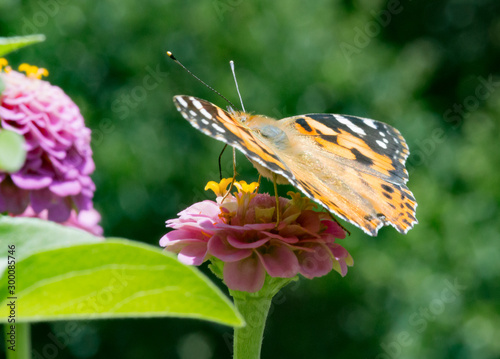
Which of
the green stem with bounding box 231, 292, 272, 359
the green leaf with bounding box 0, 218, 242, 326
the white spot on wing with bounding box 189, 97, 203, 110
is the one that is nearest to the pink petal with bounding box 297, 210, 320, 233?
the green stem with bounding box 231, 292, 272, 359

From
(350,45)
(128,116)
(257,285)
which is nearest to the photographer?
(257,285)

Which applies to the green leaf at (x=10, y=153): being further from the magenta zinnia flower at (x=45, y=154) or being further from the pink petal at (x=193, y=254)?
the magenta zinnia flower at (x=45, y=154)

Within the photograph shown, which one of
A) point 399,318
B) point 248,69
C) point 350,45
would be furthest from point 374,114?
point 399,318

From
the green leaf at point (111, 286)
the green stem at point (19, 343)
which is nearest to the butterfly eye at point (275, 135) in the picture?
the green stem at point (19, 343)

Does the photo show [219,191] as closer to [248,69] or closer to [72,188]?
[72,188]

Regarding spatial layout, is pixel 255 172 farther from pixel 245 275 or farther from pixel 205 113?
pixel 245 275

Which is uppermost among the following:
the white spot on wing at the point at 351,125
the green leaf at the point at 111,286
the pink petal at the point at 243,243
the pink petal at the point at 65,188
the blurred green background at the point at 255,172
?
the green leaf at the point at 111,286

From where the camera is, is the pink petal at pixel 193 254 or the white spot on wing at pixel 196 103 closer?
the pink petal at pixel 193 254

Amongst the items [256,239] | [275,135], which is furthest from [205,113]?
[275,135]
